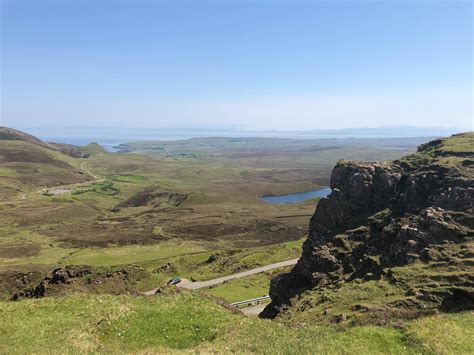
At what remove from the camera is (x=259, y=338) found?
25047 mm

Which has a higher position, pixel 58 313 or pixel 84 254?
pixel 58 313

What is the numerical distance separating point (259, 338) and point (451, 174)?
3546cm

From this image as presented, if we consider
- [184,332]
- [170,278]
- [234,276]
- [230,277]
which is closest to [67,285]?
[184,332]

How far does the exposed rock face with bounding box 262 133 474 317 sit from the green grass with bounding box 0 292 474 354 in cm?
960

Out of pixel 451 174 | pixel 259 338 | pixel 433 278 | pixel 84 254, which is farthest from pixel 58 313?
pixel 84 254

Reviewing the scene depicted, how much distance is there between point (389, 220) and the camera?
48.4 m

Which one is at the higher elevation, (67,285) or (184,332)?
(184,332)

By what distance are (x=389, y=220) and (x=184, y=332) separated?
31.4 meters

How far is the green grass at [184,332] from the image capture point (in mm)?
23125

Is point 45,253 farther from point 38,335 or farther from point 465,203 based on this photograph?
point 465,203

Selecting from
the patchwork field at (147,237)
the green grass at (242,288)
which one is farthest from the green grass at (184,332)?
the green grass at (242,288)

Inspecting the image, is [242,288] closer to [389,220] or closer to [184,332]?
[389,220]

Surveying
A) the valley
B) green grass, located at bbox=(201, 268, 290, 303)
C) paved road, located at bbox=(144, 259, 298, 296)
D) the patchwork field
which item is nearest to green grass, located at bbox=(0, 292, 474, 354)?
the valley

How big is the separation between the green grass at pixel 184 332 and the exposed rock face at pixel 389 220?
9600mm
